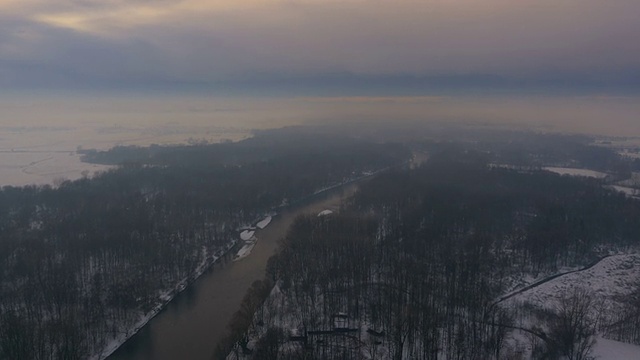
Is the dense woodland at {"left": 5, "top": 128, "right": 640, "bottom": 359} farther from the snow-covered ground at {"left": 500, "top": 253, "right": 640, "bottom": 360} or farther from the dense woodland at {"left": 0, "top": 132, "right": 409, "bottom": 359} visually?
the snow-covered ground at {"left": 500, "top": 253, "right": 640, "bottom": 360}

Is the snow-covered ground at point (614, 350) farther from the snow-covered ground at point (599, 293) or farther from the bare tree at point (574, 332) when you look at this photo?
the bare tree at point (574, 332)

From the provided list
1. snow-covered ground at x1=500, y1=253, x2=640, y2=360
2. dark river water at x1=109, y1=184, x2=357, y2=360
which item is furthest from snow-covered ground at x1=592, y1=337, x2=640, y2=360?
dark river water at x1=109, y1=184, x2=357, y2=360

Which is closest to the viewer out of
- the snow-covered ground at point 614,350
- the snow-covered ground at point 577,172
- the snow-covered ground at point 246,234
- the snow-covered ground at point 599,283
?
the snow-covered ground at point 614,350

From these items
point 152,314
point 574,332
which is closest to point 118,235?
point 152,314

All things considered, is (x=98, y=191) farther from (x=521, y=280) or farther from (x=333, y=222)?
(x=521, y=280)

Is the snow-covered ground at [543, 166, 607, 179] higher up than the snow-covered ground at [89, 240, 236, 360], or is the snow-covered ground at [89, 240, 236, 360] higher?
the snow-covered ground at [543, 166, 607, 179]

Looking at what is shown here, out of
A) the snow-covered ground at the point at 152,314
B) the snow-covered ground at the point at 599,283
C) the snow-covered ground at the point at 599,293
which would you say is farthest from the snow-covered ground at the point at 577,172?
the snow-covered ground at the point at 152,314

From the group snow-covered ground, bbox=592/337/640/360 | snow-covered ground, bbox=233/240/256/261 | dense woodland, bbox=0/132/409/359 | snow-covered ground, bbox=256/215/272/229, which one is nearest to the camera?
snow-covered ground, bbox=592/337/640/360
